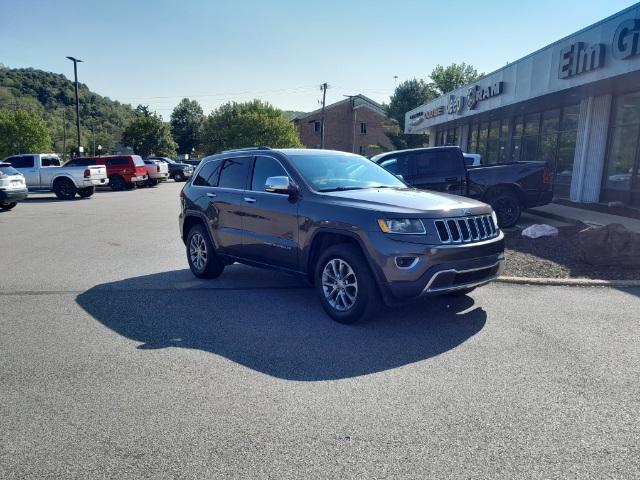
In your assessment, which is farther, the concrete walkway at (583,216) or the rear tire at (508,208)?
the rear tire at (508,208)

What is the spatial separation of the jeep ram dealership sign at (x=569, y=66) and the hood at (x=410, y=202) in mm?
8793

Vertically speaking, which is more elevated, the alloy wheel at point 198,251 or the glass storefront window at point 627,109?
the glass storefront window at point 627,109

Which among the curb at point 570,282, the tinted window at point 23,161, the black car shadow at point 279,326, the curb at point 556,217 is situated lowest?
the black car shadow at point 279,326

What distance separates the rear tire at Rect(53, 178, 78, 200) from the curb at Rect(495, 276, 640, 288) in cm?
2039

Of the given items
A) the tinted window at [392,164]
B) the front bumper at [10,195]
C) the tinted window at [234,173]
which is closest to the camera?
the tinted window at [234,173]

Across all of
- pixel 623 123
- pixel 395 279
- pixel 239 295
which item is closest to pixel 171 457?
pixel 395 279

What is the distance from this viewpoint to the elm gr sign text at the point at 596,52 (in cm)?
1134

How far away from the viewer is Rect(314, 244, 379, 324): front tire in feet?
16.2

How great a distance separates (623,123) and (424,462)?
1501cm

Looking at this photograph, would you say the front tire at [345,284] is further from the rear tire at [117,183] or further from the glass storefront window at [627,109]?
the rear tire at [117,183]

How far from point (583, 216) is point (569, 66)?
14.2 ft

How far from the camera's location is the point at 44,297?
248 inches

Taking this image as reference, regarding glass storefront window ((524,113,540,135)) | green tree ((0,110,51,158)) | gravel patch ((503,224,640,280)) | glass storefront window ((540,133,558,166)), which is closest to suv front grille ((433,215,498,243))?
gravel patch ((503,224,640,280))

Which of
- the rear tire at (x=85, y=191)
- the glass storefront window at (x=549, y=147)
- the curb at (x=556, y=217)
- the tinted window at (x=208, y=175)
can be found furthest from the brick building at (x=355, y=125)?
the tinted window at (x=208, y=175)
